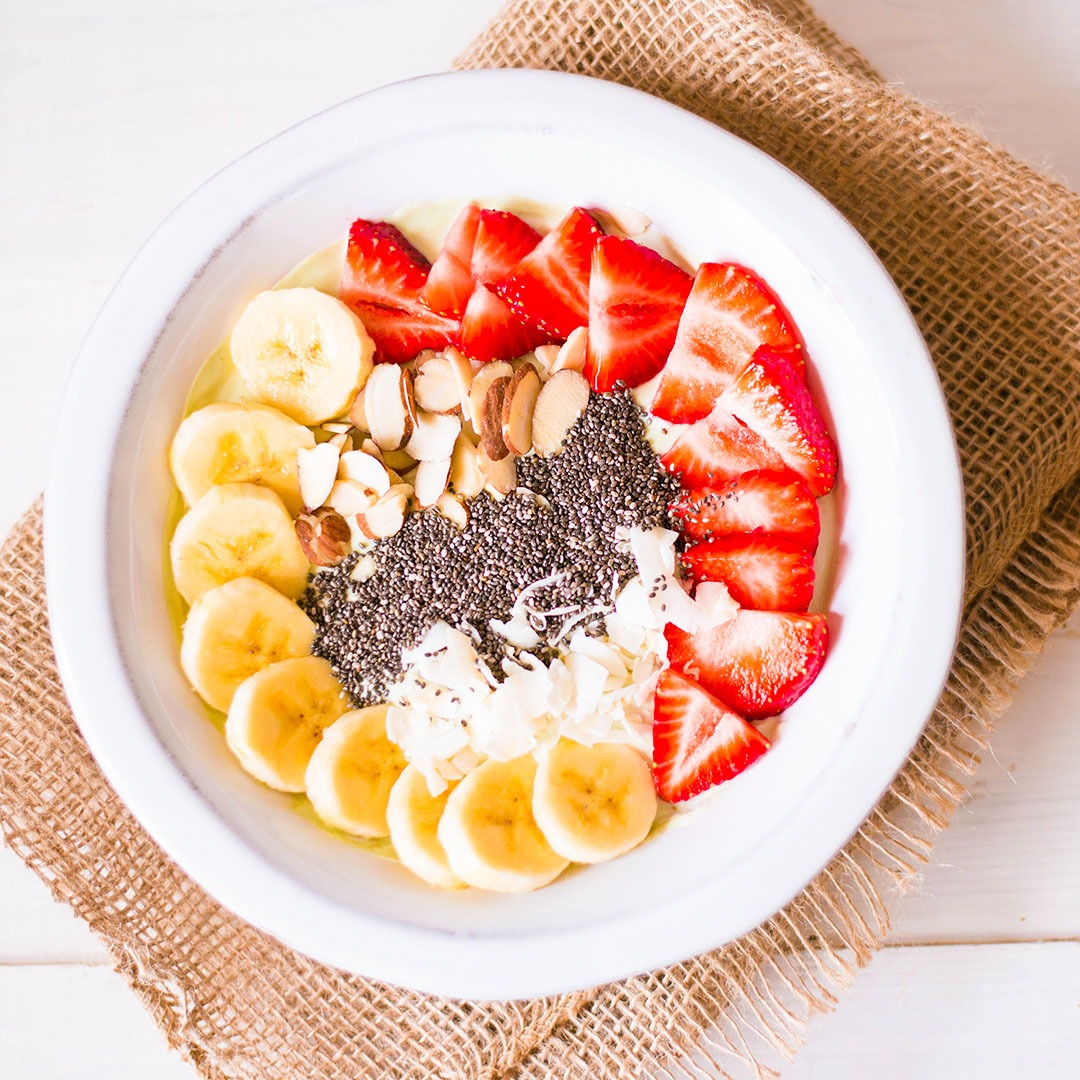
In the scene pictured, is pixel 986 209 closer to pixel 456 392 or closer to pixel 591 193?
pixel 591 193

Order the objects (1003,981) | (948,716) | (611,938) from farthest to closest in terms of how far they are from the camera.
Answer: (1003,981) < (948,716) < (611,938)

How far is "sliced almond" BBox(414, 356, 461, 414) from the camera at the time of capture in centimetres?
104

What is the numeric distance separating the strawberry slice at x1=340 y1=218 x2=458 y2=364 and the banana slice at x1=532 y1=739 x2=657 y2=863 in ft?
1.44

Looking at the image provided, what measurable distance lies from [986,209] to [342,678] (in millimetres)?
797

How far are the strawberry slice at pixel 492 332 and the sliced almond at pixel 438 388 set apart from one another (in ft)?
0.11

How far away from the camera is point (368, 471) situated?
1032 millimetres

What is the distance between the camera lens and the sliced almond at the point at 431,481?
1039 mm

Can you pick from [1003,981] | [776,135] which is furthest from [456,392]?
[1003,981]

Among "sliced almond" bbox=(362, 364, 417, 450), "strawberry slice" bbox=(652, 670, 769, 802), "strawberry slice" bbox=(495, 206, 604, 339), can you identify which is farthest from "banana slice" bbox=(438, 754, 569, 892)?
"strawberry slice" bbox=(495, 206, 604, 339)

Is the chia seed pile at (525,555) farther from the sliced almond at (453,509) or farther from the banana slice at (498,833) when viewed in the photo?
the banana slice at (498,833)

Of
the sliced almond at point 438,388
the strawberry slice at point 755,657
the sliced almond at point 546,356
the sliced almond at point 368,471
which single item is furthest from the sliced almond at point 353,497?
the strawberry slice at point 755,657

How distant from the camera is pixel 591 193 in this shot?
1017 mm

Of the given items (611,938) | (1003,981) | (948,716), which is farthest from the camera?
(1003,981)

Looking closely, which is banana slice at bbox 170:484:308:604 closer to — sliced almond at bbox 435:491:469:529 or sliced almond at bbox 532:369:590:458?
sliced almond at bbox 435:491:469:529
